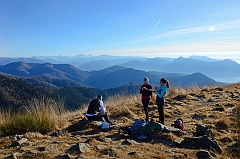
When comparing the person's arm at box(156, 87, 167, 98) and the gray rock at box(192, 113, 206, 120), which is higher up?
the person's arm at box(156, 87, 167, 98)

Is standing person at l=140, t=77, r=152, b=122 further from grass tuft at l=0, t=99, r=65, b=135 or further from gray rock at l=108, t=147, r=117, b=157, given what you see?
gray rock at l=108, t=147, r=117, b=157

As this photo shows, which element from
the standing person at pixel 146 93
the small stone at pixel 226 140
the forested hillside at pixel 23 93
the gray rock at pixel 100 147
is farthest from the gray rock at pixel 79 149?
the forested hillside at pixel 23 93

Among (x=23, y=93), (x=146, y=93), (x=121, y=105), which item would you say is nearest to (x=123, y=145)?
(x=146, y=93)

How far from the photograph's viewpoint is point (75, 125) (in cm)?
918

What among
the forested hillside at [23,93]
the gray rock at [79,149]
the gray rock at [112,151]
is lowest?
the forested hillside at [23,93]

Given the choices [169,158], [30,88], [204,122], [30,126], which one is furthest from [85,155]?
[30,88]

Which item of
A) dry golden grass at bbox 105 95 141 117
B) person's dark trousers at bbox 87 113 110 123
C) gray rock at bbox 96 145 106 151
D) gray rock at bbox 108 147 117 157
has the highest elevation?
gray rock at bbox 108 147 117 157

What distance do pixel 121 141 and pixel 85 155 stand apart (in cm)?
164

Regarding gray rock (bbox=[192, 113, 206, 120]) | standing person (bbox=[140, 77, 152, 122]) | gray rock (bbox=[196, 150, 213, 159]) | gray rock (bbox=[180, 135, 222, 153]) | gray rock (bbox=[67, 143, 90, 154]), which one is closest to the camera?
gray rock (bbox=[196, 150, 213, 159])

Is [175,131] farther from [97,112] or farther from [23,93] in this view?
[23,93]

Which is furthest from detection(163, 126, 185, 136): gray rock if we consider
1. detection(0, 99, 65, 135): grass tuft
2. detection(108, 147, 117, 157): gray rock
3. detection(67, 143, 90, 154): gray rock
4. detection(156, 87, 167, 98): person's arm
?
detection(0, 99, 65, 135): grass tuft

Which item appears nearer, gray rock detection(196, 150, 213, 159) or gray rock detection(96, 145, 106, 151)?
gray rock detection(196, 150, 213, 159)

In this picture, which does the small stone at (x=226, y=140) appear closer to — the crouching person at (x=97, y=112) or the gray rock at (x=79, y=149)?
the gray rock at (x=79, y=149)

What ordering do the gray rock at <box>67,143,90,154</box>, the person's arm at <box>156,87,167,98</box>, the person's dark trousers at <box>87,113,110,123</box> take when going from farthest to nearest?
the person's dark trousers at <box>87,113,110,123</box> → the person's arm at <box>156,87,167,98</box> → the gray rock at <box>67,143,90,154</box>
